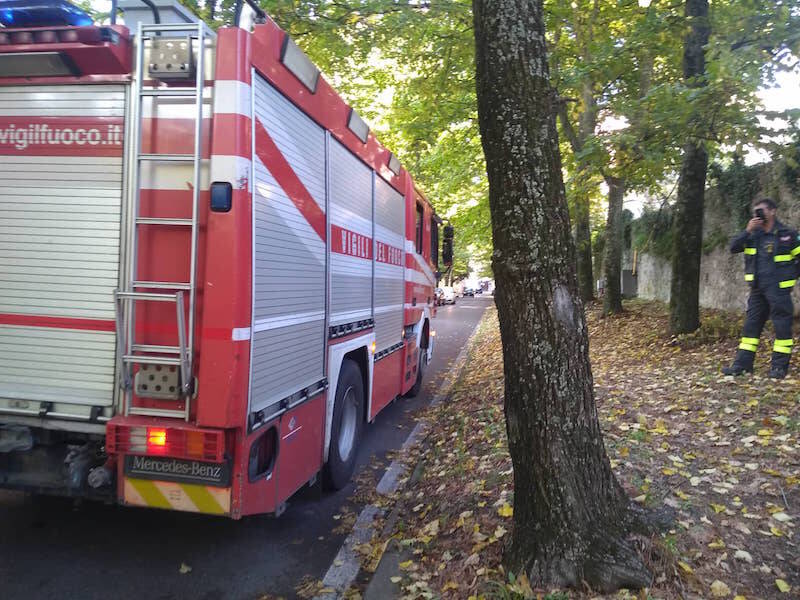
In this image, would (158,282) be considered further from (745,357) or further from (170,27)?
(745,357)

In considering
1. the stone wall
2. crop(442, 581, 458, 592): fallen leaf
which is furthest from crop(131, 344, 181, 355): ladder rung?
the stone wall

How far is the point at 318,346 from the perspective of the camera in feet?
13.1

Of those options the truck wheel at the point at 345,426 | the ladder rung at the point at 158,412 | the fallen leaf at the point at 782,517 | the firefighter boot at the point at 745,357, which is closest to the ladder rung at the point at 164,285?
the ladder rung at the point at 158,412

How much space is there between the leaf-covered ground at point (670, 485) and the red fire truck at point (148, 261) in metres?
1.16

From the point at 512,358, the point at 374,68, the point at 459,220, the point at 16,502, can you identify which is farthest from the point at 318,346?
the point at 459,220

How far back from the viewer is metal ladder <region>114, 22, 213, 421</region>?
285cm

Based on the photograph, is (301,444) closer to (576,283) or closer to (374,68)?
(576,283)

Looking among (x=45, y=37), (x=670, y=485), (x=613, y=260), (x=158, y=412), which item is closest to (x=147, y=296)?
(x=158, y=412)

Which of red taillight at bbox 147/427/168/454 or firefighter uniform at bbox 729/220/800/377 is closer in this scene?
red taillight at bbox 147/427/168/454

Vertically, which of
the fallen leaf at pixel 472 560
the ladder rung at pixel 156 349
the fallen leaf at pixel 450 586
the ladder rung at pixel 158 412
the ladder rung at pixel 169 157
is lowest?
the fallen leaf at pixel 450 586

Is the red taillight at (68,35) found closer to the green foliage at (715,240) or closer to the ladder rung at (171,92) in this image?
the ladder rung at (171,92)

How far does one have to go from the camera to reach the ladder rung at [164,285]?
290 cm

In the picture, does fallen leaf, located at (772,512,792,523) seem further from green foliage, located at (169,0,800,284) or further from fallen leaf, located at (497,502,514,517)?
green foliage, located at (169,0,800,284)

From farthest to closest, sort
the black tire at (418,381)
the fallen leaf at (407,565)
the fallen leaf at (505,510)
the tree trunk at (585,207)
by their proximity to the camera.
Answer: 1. the tree trunk at (585,207)
2. the black tire at (418,381)
3. the fallen leaf at (505,510)
4. the fallen leaf at (407,565)
